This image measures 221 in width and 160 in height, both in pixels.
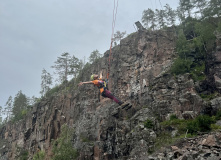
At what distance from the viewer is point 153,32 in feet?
102

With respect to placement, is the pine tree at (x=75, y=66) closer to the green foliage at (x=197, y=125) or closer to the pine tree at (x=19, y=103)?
the pine tree at (x=19, y=103)

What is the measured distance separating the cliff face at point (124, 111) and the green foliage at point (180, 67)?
92 centimetres

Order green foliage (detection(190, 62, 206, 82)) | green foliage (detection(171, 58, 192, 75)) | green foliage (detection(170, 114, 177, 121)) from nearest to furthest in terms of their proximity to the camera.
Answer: green foliage (detection(170, 114, 177, 121)) → green foliage (detection(190, 62, 206, 82)) → green foliage (detection(171, 58, 192, 75))

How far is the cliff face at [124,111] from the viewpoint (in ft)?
66.0

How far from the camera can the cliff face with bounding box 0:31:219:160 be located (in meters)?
20.1

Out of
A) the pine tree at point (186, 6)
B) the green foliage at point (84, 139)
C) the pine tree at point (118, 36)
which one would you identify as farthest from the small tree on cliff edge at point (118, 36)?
the green foliage at point (84, 139)

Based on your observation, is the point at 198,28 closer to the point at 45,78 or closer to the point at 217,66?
the point at 217,66

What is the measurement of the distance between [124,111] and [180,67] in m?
8.47

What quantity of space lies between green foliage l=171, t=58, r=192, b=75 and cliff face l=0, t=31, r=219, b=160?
3.03ft

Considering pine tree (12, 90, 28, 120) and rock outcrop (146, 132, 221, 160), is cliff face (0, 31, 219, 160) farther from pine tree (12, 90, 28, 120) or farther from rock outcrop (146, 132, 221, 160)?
pine tree (12, 90, 28, 120)

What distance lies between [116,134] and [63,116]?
1280 centimetres

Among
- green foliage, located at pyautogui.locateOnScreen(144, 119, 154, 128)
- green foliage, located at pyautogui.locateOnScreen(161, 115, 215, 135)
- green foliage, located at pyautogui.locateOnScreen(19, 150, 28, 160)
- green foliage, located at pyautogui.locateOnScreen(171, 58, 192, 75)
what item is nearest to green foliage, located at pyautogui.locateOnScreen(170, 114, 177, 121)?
green foliage, located at pyautogui.locateOnScreen(161, 115, 215, 135)

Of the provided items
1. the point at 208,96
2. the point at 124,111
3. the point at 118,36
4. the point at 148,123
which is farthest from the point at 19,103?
the point at 208,96

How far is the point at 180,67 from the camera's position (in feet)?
78.5
